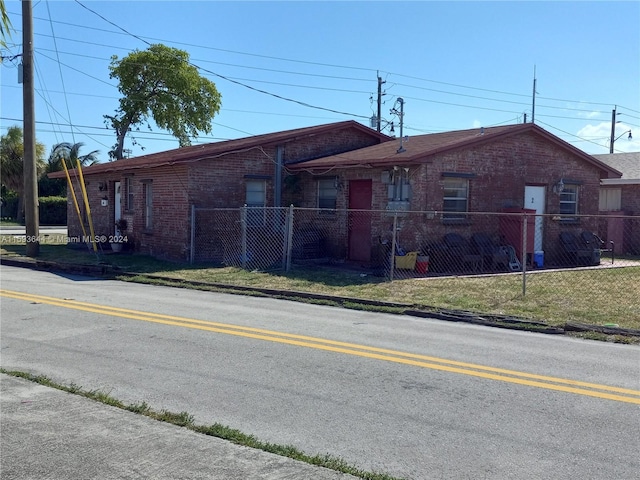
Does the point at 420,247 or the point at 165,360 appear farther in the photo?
the point at 420,247

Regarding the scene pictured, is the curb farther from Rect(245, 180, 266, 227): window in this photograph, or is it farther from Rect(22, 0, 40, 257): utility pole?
Rect(22, 0, 40, 257): utility pole

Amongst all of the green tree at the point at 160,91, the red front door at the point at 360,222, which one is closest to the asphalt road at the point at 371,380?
the red front door at the point at 360,222

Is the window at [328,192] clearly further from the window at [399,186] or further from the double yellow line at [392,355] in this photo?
the double yellow line at [392,355]

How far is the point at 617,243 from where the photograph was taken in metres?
24.2

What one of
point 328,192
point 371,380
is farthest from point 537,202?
point 371,380

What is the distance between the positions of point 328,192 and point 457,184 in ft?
13.2

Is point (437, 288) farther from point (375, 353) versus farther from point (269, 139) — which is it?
point (269, 139)

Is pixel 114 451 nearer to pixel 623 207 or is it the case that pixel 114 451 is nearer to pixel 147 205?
pixel 147 205

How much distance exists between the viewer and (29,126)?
63.8 ft

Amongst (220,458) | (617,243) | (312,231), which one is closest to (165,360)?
(220,458)

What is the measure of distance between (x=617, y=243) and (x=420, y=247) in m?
11.6

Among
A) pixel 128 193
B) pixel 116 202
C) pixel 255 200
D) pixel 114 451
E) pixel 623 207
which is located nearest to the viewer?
pixel 114 451

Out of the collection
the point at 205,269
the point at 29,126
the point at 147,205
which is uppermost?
the point at 29,126

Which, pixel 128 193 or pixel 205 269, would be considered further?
pixel 128 193
